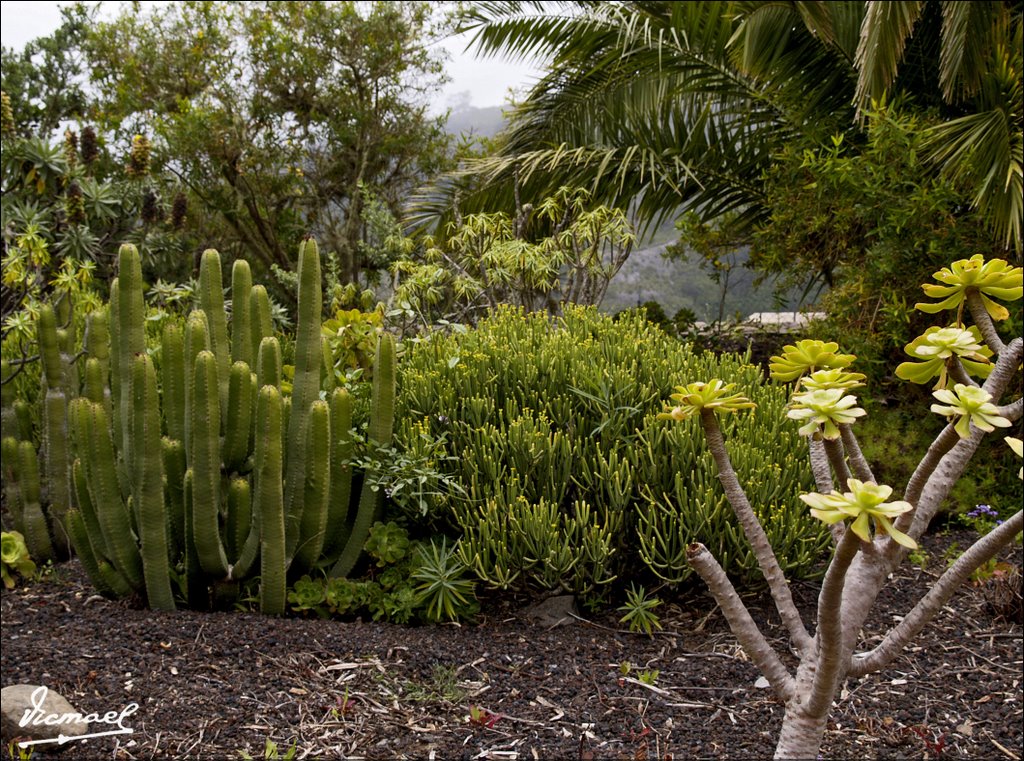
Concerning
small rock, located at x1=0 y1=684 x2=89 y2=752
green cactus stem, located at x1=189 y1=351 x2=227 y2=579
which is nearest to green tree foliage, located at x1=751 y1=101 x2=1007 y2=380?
green cactus stem, located at x1=189 y1=351 x2=227 y2=579

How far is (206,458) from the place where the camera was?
11.7 ft

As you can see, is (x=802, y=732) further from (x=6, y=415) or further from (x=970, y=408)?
(x=6, y=415)

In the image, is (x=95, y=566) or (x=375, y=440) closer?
(x=375, y=440)

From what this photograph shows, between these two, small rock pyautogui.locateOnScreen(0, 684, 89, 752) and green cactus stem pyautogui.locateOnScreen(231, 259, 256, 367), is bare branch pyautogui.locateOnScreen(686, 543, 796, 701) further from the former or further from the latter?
green cactus stem pyautogui.locateOnScreen(231, 259, 256, 367)

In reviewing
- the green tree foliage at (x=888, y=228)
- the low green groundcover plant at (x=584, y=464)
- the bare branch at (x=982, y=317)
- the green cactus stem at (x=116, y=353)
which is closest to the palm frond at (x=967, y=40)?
the green tree foliage at (x=888, y=228)

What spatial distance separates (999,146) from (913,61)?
196 centimetres

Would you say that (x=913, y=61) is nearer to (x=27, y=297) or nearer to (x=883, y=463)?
(x=883, y=463)

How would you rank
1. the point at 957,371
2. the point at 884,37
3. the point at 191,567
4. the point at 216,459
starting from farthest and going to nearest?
the point at 884,37, the point at 191,567, the point at 216,459, the point at 957,371

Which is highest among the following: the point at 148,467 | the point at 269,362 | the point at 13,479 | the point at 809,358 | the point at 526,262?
the point at 526,262

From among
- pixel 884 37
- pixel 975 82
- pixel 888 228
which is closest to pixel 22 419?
pixel 888 228

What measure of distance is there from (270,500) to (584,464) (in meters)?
1.24

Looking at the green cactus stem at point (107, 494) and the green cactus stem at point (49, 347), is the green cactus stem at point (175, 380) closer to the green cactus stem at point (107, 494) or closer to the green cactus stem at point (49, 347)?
the green cactus stem at point (107, 494)

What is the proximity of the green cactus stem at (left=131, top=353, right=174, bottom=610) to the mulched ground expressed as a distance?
0.27 meters

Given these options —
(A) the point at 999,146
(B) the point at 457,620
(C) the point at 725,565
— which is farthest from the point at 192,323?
(A) the point at 999,146
